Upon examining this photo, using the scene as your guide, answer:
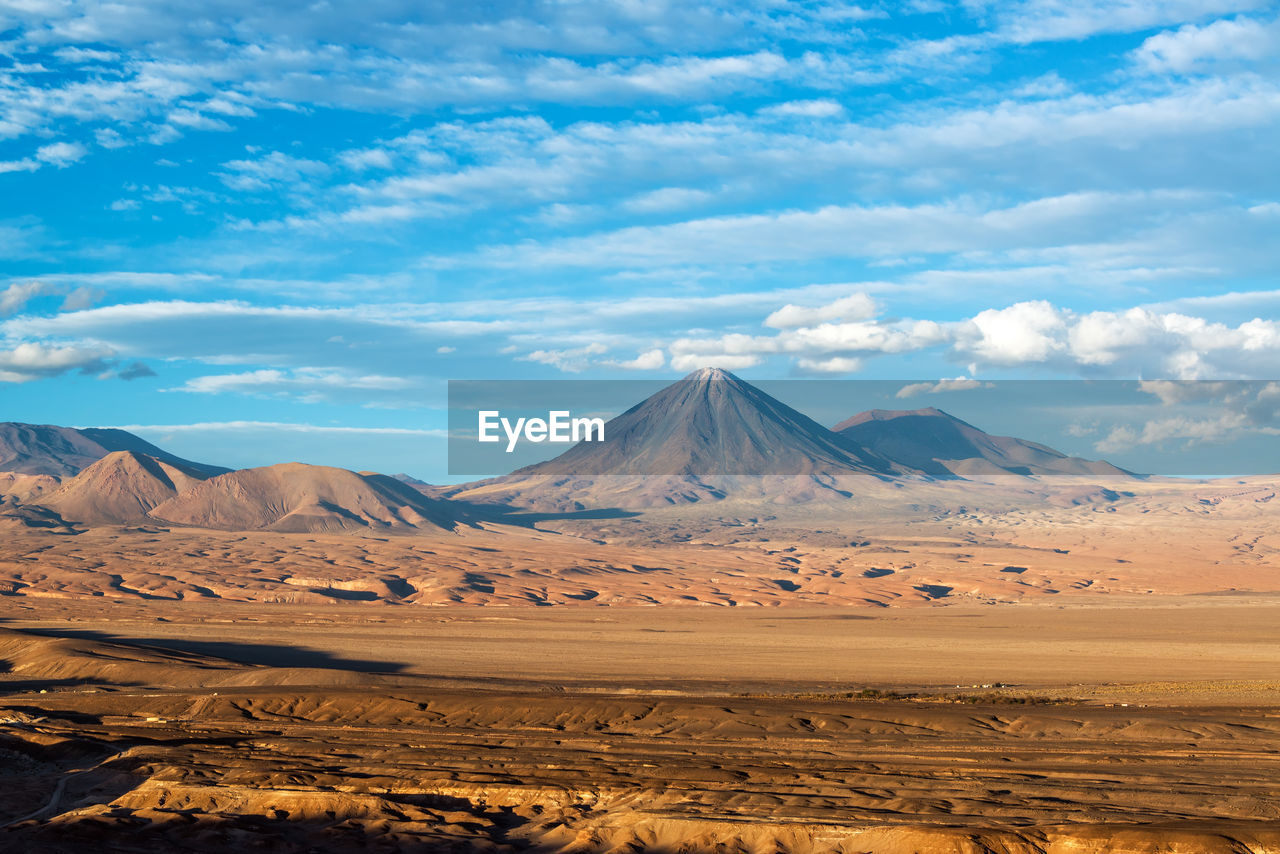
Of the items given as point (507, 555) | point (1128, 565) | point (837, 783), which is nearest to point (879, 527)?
point (1128, 565)

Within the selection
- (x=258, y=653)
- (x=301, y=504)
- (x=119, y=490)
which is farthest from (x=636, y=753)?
(x=119, y=490)

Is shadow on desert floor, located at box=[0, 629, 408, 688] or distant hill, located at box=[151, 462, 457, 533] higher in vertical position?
distant hill, located at box=[151, 462, 457, 533]

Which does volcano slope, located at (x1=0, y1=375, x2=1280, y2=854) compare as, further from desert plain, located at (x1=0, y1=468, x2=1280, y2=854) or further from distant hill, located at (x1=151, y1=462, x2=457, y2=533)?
distant hill, located at (x1=151, y1=462, x2=457, y2=533)

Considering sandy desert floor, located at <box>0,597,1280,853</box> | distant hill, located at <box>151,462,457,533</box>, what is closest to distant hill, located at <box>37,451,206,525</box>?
distant hill, located at <box>151,462,457,533</box>

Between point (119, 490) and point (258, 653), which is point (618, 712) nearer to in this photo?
point (258, 653)

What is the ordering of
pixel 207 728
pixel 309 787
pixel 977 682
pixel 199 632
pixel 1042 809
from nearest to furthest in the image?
pixel 1042 809, pixel 309 787, pixel 207 728, pixel 977 682, pixel 199 632

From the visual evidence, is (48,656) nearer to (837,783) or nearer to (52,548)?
(837,783)
